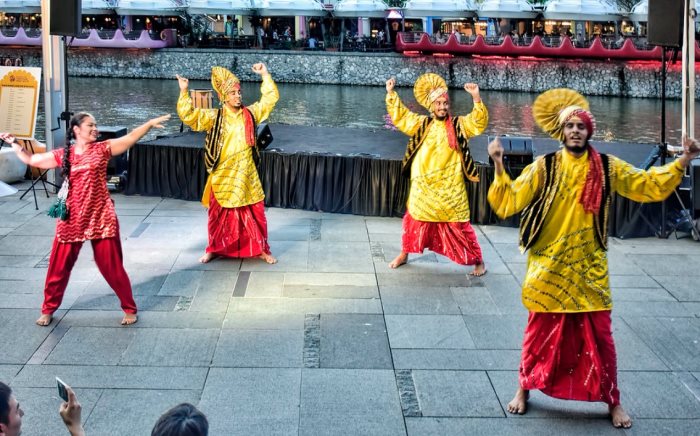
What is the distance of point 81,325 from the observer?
658 centimetres

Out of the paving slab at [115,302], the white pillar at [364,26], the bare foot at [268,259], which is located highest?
the white pillar at [364,26]

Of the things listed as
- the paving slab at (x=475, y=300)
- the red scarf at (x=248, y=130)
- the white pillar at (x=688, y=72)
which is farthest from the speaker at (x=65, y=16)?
the white pillar at (x=688, y=72)

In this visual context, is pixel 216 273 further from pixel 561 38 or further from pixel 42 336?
pixel 561 38

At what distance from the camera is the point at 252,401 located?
5289 mm

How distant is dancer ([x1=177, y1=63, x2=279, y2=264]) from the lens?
8109 millimetres

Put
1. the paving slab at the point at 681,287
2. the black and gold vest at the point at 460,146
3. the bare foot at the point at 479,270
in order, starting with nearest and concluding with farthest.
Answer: the paving slab at the point at 681,287, the black and gold vest at the point at 460,146, the bare foot at the point at 479,270

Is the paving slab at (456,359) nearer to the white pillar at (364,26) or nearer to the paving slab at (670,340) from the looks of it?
the paving slab at (670,340)

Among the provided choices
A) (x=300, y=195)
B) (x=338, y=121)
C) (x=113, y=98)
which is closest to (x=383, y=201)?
(x=300, y=195)

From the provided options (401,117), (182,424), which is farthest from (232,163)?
(182,424)

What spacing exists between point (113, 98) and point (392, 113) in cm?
2323

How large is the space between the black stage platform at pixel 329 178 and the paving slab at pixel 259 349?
4.08 m

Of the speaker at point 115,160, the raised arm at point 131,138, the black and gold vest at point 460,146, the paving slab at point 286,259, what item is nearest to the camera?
the raised arm at point 131,138

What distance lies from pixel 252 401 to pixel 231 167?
3.29m

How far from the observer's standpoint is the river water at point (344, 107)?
23375 millimetres
